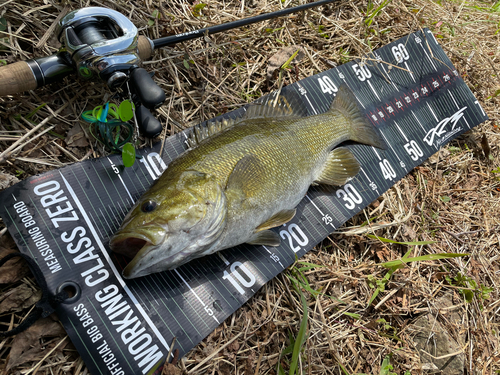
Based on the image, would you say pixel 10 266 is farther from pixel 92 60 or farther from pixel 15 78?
pixel 92 60

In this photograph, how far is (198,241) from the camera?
2.06 m

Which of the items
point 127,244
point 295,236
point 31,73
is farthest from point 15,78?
point 295,236

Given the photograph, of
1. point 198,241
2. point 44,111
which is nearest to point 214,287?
point 198,241

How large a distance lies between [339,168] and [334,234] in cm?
64

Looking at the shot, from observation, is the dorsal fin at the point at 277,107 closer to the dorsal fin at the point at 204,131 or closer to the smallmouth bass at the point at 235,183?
the smallmouth bass at the point at 235,183

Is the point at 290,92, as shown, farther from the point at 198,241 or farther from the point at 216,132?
the point at 198,241

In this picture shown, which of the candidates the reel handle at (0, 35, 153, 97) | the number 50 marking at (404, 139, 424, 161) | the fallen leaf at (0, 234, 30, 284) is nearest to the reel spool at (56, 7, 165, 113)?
the reel handle at (0, 35, 153, 97)

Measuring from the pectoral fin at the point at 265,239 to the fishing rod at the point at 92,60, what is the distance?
1.29m

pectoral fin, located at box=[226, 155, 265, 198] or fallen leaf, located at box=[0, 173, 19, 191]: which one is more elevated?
fallen leaf, located at box=[0, 173, 19, 191]

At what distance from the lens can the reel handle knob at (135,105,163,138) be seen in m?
2.59

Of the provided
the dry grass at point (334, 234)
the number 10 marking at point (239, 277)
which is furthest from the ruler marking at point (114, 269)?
the number 10 marking at point (239, 277)

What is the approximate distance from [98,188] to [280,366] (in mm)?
1872

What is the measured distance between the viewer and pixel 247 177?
7.66 ft

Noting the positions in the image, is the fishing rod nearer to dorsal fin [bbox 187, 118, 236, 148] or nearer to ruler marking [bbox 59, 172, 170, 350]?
dorsal fin [bbox 187, 118, 236, 148]
